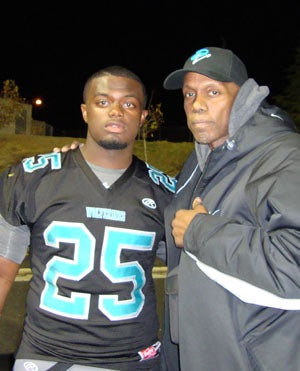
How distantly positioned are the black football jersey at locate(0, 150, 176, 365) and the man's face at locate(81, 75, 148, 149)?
0.20 meters

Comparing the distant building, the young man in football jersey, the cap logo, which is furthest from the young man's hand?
the distant building

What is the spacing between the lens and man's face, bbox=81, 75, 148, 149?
2518 mm

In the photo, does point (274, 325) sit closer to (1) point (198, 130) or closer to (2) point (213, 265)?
(2) point (213, 265)

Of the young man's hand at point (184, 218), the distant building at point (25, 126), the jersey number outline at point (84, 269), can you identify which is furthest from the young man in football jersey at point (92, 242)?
the distant building at point (25, 126)

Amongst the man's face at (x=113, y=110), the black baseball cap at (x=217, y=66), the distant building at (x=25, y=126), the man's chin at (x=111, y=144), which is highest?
the black baseball cap at (x=217, y=66)

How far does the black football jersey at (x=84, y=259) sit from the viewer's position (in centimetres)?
224

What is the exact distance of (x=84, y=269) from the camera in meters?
2.28

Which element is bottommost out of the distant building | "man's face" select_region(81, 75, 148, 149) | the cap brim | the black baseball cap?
the distant building

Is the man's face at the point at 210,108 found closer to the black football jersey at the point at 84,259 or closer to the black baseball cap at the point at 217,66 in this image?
the black baseball cap at the point at 217,66

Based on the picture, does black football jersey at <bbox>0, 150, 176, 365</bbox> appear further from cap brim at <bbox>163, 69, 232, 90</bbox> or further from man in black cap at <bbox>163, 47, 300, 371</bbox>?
cap brim at <bbox>163, 69, 232, 90</bbox>

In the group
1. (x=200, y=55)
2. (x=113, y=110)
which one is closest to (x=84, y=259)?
(x=113, y=110)

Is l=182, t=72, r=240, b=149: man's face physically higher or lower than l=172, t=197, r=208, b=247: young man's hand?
higher

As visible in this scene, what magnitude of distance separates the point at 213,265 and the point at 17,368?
1146mm

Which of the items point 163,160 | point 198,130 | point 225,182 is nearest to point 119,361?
point 225,182
